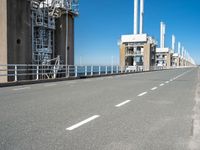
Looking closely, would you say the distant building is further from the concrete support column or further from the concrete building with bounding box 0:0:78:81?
the concrete building with bounding box 0:0:78:81

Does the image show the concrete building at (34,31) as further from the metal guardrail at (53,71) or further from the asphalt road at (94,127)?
the asphalt road at (94,127)

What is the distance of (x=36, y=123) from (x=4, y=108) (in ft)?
7.60

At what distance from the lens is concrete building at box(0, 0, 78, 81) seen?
25719mm

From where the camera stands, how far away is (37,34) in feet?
103

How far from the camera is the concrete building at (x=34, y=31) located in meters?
25.7

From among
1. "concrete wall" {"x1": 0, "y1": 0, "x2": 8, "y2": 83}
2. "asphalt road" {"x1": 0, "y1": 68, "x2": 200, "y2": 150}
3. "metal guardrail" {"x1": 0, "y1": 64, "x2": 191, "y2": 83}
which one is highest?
"concrete wall" {"x1": 0, "y1": 0, "x2": 8, "y2": 83}

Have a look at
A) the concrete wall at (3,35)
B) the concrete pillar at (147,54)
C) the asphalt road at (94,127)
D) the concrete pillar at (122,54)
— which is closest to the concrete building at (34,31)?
the concrete wall at (3,35)

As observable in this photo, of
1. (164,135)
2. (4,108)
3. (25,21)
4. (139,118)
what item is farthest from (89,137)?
(25,21)

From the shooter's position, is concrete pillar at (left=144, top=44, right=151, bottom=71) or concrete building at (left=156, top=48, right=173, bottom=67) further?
concrete building at (left=156, top=48, right=173, bottom=67)

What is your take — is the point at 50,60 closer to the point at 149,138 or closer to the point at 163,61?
the point at 149,138

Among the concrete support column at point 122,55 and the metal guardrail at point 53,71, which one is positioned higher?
the concrete support column at point 122,55

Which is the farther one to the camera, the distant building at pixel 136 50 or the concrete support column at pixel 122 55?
the concrete support column at pixel 122 55

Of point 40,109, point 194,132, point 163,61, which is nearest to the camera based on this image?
point 194,132

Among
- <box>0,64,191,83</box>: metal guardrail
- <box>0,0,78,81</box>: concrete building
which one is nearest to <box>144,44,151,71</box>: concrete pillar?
<box>0,64,191,83</box>: metal guardrail
